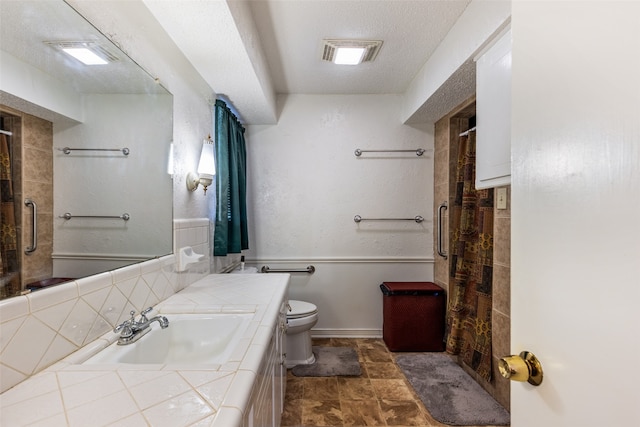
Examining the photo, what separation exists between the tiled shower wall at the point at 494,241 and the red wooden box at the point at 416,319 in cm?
20

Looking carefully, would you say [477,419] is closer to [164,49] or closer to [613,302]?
[613,302]

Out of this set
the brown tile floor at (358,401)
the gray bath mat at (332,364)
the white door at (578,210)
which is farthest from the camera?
the gray bath mat at (332,364)

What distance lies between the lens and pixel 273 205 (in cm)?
277

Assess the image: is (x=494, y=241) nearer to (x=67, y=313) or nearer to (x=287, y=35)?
(x=287, y=35)

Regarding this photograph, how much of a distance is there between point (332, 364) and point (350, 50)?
2.32 m

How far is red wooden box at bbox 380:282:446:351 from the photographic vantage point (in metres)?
2.46

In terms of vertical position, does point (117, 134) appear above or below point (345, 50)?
below

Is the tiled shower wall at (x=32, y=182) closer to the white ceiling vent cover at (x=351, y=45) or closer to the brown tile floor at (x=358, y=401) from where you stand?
the brown tile floor at (x=358, y=401)

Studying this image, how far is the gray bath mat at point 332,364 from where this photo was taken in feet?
6.84

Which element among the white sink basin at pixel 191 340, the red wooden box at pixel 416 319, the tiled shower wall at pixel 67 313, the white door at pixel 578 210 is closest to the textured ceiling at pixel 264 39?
the tiled shower wall at pixel 67 313

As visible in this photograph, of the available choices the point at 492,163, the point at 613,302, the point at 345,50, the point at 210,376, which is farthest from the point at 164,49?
the point at 613,302

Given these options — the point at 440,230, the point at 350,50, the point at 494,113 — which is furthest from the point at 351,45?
the point at 440,230

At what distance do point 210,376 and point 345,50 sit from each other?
2031mm

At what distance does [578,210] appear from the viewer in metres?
0.45
